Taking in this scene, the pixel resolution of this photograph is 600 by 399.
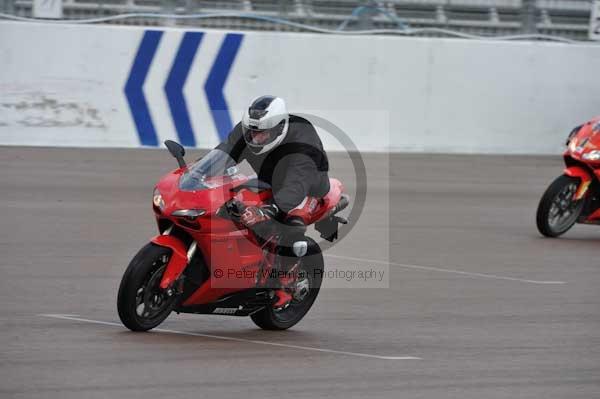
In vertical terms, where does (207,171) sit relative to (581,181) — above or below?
above

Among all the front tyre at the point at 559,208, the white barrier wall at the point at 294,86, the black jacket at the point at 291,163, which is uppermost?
the black jacket at the point at 291,163

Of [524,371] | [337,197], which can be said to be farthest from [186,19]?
[524,371]

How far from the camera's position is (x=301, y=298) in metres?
7.43

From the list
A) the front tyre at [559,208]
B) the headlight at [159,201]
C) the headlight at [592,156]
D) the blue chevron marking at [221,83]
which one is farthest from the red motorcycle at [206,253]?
the blue chevron marking at [221,83]

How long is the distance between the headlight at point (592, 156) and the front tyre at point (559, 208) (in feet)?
0.83

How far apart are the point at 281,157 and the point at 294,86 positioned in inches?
389

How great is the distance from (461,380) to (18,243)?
5.11 metres

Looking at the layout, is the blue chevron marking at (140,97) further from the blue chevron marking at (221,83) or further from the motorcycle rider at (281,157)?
the motorcycle rider at (281,157)

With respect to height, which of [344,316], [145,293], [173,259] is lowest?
[344,316]

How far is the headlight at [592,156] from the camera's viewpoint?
37.8 ft

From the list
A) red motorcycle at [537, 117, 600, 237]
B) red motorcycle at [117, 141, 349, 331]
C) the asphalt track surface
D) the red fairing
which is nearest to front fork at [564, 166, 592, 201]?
red motorcycle at [537, 117, 600, 237]

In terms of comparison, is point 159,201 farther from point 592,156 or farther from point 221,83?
point 221,83

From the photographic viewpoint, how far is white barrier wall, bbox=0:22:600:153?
15.6 m

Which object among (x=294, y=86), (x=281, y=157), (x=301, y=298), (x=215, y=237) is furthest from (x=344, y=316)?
(x=294, y=86)
